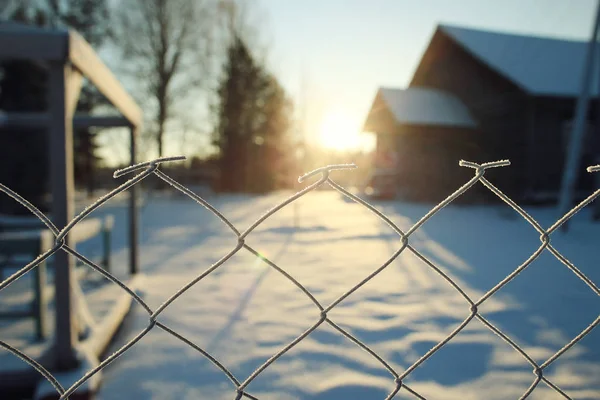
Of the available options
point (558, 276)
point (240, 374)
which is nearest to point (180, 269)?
point (240, 374)

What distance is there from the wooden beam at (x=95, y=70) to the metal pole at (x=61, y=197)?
0.11m

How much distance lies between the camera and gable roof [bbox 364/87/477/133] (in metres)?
11.4

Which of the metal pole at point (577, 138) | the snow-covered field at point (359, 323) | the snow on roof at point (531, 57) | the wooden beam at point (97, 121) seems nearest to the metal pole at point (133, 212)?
the wooden beam at point (97, 121)

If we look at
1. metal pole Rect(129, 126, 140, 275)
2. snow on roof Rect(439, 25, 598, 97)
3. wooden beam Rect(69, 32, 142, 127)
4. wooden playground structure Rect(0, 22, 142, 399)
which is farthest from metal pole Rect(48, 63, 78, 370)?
snow on roof Rect(439, 25, 598, 97)

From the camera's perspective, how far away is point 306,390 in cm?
198

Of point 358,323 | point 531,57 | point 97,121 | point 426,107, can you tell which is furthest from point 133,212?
point 531,57

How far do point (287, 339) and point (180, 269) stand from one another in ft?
8.15

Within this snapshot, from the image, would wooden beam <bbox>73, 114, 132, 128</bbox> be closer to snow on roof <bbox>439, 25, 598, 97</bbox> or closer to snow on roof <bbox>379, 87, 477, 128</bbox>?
snow on roof <bbox>379, 87, 477, 128</bbox>

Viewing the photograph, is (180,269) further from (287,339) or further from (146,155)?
(146,155)

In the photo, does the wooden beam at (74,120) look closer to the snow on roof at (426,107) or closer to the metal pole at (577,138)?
the metal pole at (577,138)

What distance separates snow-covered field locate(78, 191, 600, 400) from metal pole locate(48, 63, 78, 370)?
0.41 m

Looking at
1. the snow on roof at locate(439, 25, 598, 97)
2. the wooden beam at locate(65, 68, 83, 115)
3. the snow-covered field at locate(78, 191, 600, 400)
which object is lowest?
the snow-covered field at locate(78, 191, 600, 400)

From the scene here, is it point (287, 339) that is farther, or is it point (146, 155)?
point (146, 155)

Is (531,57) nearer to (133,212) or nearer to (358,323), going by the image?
(358,323)
